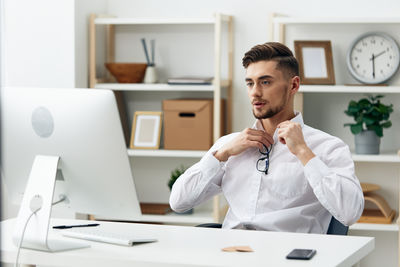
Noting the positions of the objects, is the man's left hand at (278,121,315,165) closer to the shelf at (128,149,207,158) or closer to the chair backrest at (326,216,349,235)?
the chair backrest at (326,216,349,235)

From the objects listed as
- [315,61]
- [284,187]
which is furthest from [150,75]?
[284,187]

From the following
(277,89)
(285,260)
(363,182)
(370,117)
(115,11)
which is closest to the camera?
(285,260)

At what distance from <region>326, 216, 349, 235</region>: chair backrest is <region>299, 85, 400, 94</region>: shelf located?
4.65 ft

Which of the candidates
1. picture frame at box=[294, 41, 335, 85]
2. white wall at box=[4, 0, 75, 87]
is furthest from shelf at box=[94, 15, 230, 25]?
picture frame at box=[294, 41, 335, 85]

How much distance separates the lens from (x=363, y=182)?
3.61m

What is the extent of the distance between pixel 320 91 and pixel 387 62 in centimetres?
43

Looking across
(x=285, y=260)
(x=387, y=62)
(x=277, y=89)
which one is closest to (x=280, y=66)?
(x=277, y=89)

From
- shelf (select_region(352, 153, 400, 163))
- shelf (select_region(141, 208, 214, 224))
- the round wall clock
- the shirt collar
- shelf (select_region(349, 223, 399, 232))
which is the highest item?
the round wall clock

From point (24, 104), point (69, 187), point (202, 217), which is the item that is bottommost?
point (202, 217)

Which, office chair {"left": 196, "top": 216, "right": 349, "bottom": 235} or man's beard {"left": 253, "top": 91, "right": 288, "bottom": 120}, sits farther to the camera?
man's beard {"left": 253, "top": 91, "right": 288, "bottom": 120}

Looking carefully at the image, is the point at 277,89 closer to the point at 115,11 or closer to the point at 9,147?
the point at 9,147

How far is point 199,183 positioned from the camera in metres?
2.17

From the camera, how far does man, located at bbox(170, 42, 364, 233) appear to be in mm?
2047

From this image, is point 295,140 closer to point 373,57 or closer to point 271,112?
point 271,112
